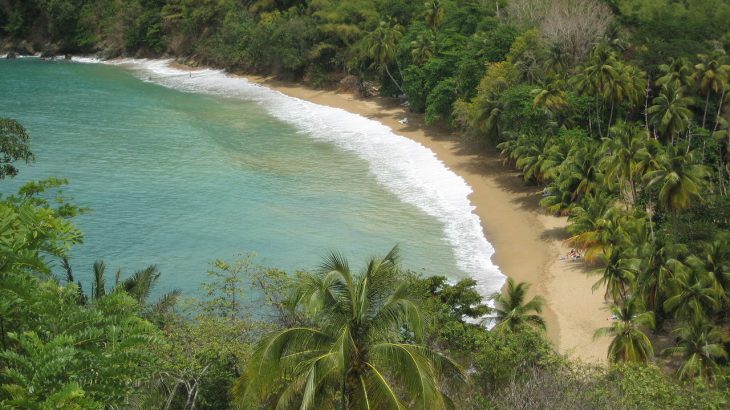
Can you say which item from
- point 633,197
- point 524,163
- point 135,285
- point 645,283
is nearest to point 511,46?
point 524,163

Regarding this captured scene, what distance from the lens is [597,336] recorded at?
22.3m

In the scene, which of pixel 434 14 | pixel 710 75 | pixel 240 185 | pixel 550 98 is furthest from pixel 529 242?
pixel 434 14

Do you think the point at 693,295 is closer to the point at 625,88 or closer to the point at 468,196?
the point at 468,196

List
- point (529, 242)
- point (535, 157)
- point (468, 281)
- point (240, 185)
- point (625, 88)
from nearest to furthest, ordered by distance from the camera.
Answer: point (468, 281) < point (529, 242) < point (535, 157) < point (625, 88) < point (240, 185)

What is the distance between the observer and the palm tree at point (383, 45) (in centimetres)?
5522

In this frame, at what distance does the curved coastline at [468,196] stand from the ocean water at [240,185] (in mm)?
169

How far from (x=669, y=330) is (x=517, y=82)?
72.4 feet

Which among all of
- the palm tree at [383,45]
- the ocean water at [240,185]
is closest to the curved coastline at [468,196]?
the ocean water at [240,185]

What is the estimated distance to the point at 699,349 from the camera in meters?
20.3

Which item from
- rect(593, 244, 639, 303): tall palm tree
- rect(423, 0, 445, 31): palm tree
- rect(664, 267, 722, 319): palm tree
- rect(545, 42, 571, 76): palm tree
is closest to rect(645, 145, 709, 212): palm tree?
rect(593, 244, 639, 303): tall palm tree

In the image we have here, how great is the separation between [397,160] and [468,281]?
70.5 feet

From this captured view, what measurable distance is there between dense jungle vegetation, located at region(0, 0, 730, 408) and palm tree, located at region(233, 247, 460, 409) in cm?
4

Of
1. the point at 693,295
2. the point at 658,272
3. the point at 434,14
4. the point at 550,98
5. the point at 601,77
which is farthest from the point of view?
the point at 434,14

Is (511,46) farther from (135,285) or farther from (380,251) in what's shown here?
(135,285)
